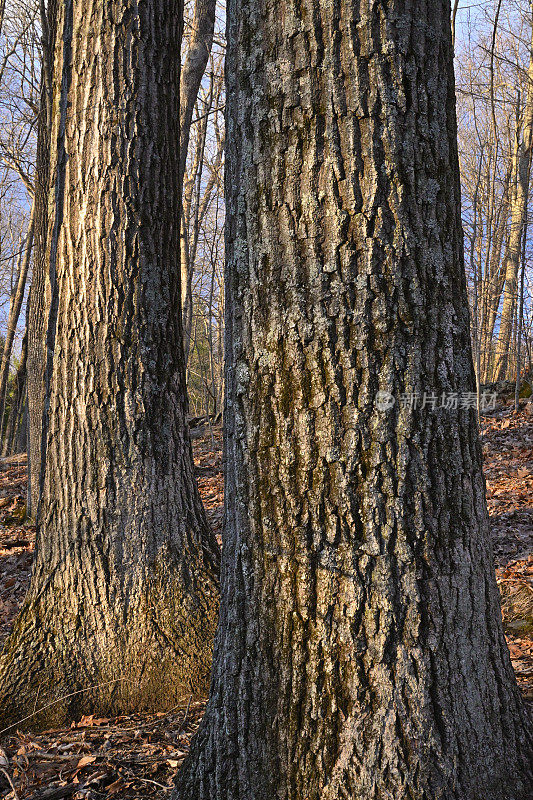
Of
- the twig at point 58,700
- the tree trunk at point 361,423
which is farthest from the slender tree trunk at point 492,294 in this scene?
the tree trunk at point 361,423

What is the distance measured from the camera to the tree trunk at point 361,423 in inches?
66.1

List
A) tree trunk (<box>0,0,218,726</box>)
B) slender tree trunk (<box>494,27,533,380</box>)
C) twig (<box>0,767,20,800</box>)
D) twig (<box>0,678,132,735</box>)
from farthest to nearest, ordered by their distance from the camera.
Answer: slender tree trunk (<box>494,27,533,380</box>), tree trunk (<box>0,0,218,726</box>), twig (<box>0,678,132,735</box>), twig (<box>0,767,20,800</box>)

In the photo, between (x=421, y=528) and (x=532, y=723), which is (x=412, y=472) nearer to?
(x=421, y=528)

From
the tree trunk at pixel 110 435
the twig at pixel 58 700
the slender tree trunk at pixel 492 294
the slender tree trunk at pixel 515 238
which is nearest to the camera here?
the twig at pixel 58 700

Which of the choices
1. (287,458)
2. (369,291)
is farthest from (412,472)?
(369,291)

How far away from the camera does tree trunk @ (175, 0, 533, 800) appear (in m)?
1.68

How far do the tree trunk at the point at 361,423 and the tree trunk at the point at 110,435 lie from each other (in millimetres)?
1566

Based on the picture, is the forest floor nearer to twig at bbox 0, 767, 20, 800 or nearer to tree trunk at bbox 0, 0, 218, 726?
twig at bbox 0, 767, 20, 800

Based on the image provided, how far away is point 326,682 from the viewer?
5.63 ft

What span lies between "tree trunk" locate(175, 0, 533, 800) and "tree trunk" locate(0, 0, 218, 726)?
1.57 m

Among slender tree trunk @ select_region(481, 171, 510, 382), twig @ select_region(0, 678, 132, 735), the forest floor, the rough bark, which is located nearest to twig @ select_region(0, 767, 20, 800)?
the forest floor

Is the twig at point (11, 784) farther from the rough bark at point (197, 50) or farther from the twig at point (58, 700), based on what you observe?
the rough bark at point (197, 50)

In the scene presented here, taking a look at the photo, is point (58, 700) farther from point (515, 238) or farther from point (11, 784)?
point (515, 238)

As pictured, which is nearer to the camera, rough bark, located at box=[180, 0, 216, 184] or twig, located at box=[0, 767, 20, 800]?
twig, located at box=[0, 767, 20, 800]
